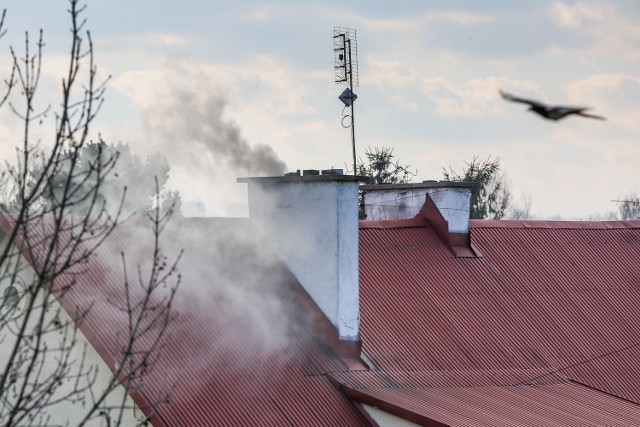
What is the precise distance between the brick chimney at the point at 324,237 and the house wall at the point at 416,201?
4.89 m

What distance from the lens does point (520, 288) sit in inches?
841

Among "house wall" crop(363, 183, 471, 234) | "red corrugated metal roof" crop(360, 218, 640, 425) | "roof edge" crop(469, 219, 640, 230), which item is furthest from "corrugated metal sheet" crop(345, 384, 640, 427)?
"roof edge" crop(469, 219, 640, 230)

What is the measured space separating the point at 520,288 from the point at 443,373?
14.1 feet

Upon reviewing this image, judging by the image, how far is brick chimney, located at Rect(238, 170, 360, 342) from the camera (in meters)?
17.4

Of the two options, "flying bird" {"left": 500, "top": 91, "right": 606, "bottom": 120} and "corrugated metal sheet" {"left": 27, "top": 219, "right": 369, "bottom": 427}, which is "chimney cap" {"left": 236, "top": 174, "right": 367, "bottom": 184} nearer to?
"corrugated metal sheet" {"left": 27, "top": 219, "right": 369, "bottom": 427}

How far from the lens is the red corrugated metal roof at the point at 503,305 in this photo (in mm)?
18344

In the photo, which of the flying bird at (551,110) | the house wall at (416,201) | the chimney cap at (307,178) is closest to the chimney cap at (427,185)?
the house wall at (416,201)

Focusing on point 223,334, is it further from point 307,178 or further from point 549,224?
point 549,224

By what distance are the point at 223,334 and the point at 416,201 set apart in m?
8.83

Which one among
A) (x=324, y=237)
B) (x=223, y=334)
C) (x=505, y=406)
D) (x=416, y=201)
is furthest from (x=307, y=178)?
(x=416, y=201)

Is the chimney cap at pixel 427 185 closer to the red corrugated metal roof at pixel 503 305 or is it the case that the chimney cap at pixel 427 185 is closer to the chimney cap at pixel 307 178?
the red corrugated metal roof at pixel 503 305

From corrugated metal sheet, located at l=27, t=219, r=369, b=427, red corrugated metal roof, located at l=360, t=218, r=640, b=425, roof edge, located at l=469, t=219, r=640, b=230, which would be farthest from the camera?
roof edge, located at l=469, t=219, r=640, b=230

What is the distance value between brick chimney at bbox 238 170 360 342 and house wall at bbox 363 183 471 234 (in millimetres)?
4893

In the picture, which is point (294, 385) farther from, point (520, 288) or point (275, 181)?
point (520, 288)
